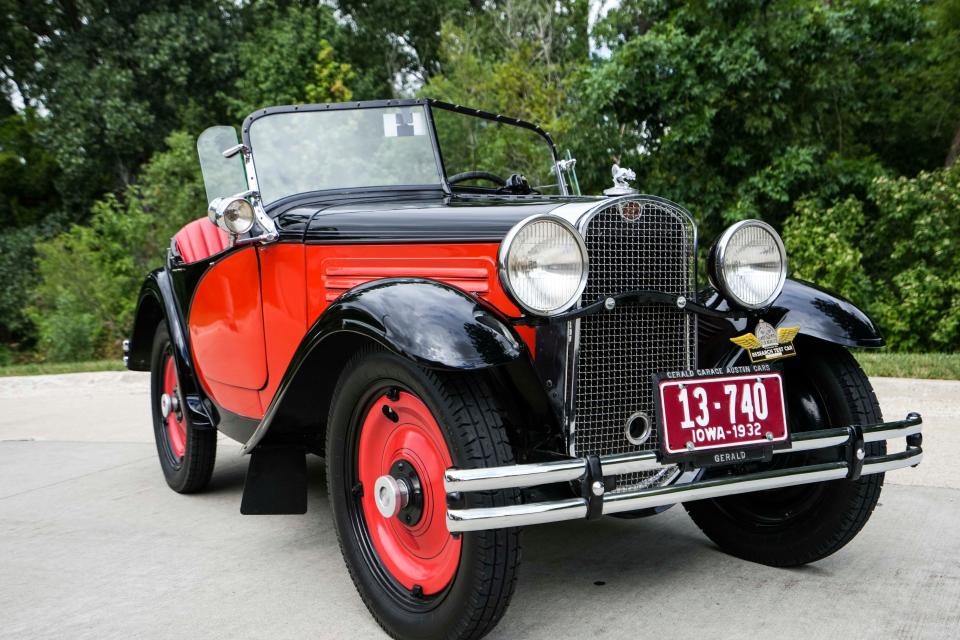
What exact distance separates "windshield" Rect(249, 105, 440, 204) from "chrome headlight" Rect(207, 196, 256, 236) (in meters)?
0.29

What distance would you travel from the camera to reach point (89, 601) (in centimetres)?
278

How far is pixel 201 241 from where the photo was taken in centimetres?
398

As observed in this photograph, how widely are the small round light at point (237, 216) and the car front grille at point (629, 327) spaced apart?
1487 mm

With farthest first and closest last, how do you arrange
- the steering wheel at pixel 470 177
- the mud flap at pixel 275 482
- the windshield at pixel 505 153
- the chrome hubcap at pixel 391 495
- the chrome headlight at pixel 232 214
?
1. the windshield at pixel 505 153
2. the steering wheel at pixel 470 177
3. the chrome headlight at pixel 232 214
4. the mud flap at pixel 275 482
5. the chrome hubcap at pixel 391 495

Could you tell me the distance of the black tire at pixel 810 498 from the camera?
2729 millimetres

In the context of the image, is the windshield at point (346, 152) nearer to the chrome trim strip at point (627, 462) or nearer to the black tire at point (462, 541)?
the black tire at point (462, 541)

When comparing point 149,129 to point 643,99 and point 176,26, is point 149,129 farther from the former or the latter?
point 643,99

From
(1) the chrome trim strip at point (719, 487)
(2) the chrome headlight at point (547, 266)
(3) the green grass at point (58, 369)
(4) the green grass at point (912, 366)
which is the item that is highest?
(2) the chrome headlight at point (547, 266)

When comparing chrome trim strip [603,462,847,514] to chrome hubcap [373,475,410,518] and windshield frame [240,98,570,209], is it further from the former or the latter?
windshield frame [240,98,570,209]

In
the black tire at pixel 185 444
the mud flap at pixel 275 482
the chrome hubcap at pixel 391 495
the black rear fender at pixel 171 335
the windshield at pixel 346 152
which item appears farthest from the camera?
the black tire at pixel 185 444

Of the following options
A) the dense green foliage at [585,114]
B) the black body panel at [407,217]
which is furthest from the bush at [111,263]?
the black body panel at [407,217]

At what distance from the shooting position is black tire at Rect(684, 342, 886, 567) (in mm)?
2729

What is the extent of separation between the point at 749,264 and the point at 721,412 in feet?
1.97

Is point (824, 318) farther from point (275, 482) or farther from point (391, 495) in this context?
point (275, 482)
